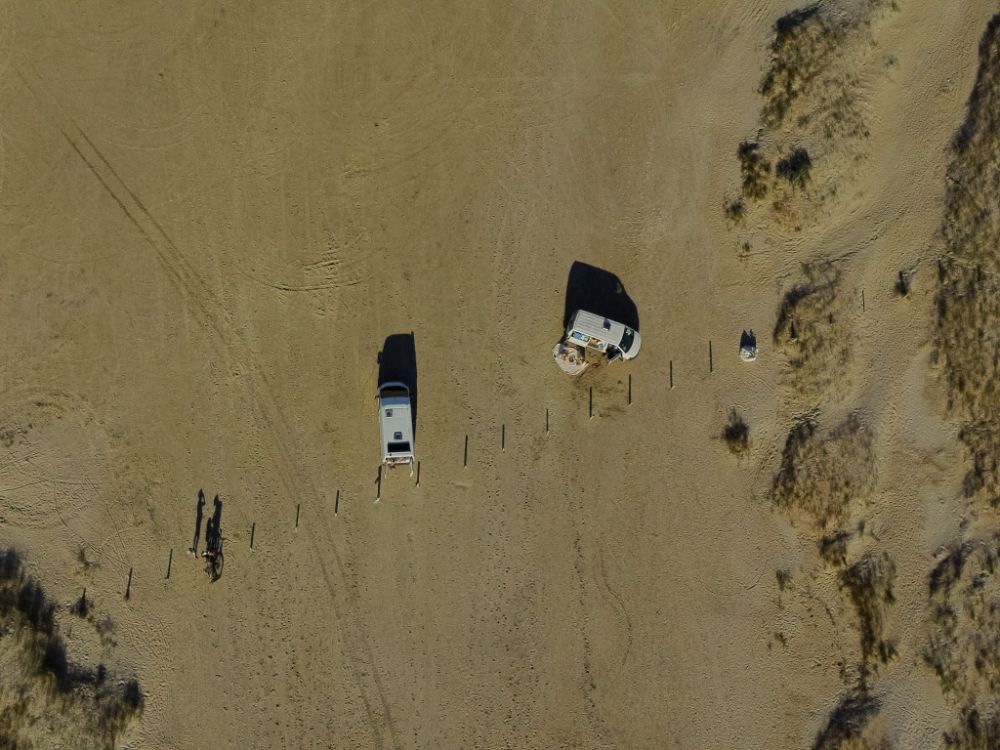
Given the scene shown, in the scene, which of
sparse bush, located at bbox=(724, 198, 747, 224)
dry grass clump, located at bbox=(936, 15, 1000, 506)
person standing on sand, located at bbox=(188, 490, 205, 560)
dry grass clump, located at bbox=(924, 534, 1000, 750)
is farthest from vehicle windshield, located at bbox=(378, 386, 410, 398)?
dry grass clump, located at bbox=(924, 534, 1000, 750)

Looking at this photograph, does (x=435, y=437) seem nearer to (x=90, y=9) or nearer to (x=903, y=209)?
(x=903, y=209)

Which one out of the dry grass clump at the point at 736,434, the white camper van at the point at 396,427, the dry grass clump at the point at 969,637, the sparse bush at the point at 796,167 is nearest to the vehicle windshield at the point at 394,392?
the white camper van at the point at 396,427

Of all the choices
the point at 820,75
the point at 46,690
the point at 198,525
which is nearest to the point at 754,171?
the point at 820,75

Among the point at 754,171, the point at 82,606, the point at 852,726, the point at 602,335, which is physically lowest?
the point at 852,726

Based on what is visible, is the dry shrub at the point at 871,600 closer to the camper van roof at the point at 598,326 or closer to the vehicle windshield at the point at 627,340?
the vehicle windshield at the point at 627,340

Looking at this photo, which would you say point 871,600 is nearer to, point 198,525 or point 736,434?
point 736,434

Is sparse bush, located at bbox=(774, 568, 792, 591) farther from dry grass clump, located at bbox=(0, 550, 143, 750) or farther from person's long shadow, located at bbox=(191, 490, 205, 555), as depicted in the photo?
dry grass clump, located at bbox=(0, 550, 143, 750)
